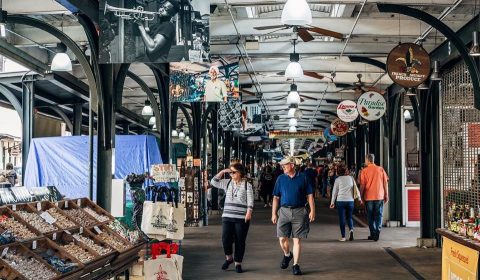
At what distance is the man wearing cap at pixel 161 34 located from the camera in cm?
711

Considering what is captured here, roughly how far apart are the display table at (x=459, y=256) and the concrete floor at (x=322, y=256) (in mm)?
2248

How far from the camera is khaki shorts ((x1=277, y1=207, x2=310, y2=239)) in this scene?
9984 millimetres

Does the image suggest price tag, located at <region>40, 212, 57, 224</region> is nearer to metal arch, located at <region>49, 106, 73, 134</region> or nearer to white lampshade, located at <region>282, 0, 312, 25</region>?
white lampshade, located at <region>282, 0, 312, 25</region>

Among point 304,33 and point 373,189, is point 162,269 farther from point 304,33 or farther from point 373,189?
point 373,189

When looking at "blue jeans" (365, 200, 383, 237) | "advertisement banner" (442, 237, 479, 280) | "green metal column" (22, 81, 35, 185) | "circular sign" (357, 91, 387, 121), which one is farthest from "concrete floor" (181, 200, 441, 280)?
"green metal column" (22, 81, 35, 185)

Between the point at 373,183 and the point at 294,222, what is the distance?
4583mm

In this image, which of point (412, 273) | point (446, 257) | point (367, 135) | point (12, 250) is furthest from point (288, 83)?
point (12, 250)

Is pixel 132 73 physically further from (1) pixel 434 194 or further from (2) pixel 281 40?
(1) pixel 434 194

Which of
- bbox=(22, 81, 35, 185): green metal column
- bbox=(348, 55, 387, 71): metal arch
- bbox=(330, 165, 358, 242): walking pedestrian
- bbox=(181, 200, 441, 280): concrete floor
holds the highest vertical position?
bbox=(348, 55, 387, 71): metal arch

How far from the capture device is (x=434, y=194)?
13.6 meters

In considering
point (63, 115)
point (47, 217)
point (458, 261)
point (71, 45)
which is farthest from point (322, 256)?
point (63, 115)

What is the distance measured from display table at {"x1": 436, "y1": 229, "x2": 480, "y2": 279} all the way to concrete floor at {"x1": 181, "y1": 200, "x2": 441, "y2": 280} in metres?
2.25

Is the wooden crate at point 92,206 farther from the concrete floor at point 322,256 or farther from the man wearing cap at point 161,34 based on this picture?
the man wearing cap at point 161,34

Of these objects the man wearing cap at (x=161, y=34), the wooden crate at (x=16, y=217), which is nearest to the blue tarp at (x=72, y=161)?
the man wearing cap at (x=161, y=34)
